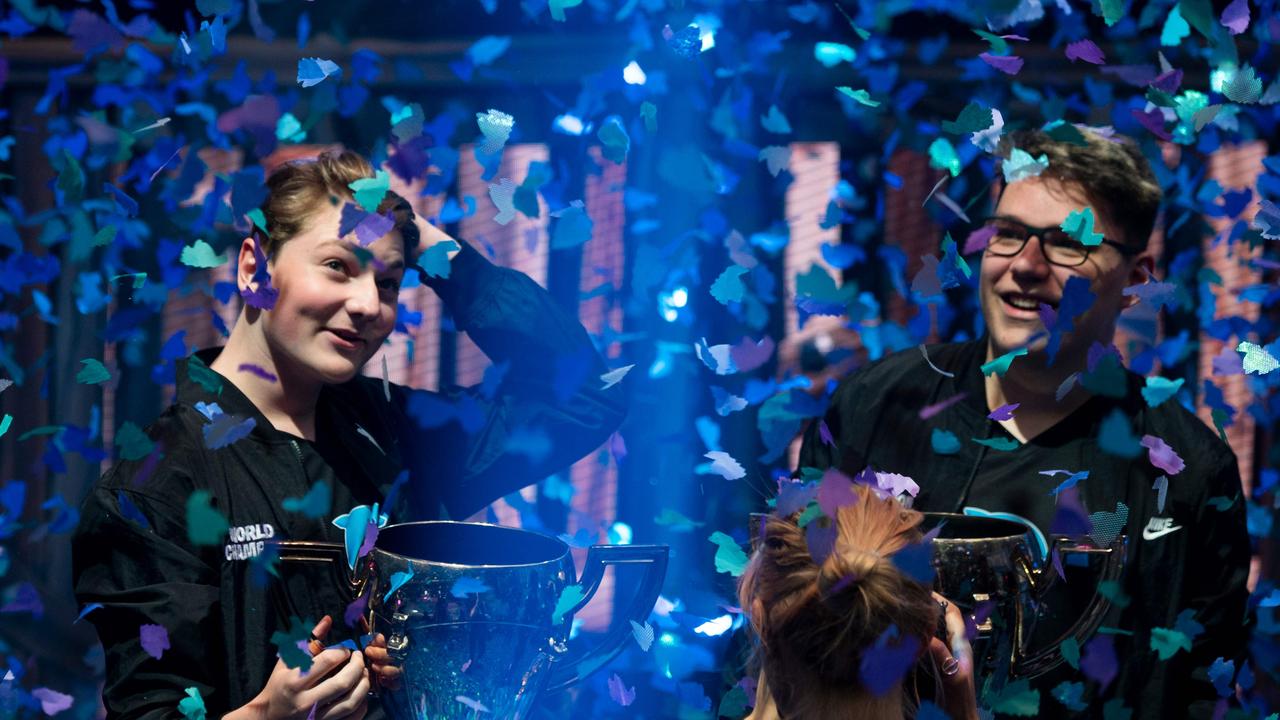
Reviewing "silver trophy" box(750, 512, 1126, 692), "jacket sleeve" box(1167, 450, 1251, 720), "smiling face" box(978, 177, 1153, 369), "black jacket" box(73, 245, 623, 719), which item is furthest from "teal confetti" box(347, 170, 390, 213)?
"jacket sleeve" box(1167, 450, 1251, 720)

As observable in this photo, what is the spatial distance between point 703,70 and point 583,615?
4.89 ft

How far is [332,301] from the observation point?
6.24 feet

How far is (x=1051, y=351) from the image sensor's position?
217cm

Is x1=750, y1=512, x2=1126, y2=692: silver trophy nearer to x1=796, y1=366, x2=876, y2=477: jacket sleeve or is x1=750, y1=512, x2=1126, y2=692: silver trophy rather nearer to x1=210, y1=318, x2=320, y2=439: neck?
x1=796, y1=366, x2=876, y2=477: jacket sleeve

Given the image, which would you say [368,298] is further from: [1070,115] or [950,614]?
[1070,115]

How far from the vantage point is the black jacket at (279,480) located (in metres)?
1.71

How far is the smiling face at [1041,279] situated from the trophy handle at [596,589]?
0.79 metres

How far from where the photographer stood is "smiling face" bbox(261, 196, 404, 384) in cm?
190

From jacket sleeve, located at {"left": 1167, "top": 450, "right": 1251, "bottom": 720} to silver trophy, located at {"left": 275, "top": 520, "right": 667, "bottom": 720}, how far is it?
98cm

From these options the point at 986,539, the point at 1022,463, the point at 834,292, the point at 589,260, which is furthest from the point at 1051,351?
the point at 589,260

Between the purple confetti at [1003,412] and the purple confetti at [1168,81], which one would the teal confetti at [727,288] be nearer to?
the purple confetti at [1003,412]

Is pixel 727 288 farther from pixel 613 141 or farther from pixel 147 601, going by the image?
pixel 147 601

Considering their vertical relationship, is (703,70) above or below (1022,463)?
above

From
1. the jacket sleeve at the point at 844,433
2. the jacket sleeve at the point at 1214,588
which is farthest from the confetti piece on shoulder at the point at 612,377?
the jacket sleeve at the point at 1214,588
